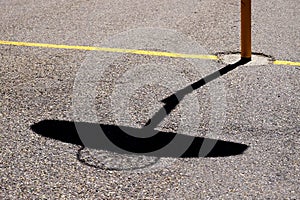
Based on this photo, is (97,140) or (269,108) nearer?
(97,140)

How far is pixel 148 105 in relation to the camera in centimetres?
573

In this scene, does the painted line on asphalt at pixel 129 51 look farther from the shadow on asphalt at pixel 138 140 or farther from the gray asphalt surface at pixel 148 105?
the shadow on asphalt at pixel 138 140

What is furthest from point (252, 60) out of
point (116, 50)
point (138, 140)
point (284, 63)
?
point (138, 140)

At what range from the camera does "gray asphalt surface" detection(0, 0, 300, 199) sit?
4.38m

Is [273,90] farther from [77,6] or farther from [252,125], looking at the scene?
[77,6]

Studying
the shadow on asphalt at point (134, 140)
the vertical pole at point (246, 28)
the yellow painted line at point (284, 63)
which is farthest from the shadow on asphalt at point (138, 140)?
the yellow painted line at point (284, 63)

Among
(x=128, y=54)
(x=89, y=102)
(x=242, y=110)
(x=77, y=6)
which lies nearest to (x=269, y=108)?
(x=242, y=110)

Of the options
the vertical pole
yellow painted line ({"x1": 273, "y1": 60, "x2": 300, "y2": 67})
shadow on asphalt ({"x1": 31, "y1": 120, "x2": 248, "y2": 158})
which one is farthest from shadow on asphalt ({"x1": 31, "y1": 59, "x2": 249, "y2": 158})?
yellow painted line ({"x1": 273, "y1": 60, "x2": 300, "y2": 67})

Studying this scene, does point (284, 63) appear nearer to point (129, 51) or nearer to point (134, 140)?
point (129, 51)

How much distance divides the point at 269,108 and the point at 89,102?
158cm

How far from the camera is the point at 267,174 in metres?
4.48

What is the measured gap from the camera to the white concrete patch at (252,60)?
688cm

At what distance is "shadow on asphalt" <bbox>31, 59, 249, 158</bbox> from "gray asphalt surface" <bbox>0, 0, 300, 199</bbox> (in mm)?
75

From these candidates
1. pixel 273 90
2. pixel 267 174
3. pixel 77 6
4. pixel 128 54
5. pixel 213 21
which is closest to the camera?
pixel 267 174
